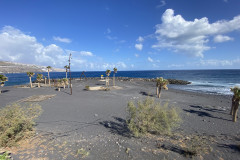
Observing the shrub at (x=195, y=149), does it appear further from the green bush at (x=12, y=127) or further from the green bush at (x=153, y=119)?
the green bush at (x=12, y=127)

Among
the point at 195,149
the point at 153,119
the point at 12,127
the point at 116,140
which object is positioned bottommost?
the point at 116,140

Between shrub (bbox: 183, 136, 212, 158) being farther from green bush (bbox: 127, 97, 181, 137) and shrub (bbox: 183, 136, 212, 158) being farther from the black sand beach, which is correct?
green bush (bbox: 127, 97, 181, 137)

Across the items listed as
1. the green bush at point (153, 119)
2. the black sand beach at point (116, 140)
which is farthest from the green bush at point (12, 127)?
the green bush at point (153, 119)

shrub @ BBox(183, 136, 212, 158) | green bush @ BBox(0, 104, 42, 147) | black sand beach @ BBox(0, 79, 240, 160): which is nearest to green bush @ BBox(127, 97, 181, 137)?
black sand beach @ BBox(0, 79, 240, 160)

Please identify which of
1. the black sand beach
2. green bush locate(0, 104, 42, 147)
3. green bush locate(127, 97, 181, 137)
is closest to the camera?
the black sand beach

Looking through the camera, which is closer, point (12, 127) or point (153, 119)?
point (12, 127)

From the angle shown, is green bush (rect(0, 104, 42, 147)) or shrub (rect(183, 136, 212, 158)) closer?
shrub (rect(183, 136, 212, 158))

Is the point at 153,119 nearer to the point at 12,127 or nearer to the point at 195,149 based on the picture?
the point at 195,149

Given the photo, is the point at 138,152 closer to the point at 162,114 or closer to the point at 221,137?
the point at 162,114

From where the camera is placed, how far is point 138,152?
286 inches

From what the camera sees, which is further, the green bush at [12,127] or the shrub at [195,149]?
the green bush at [12,127]

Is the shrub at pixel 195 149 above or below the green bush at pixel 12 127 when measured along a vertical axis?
below

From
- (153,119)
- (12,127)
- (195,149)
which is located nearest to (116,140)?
(153,119)

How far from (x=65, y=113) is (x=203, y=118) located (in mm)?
16635
